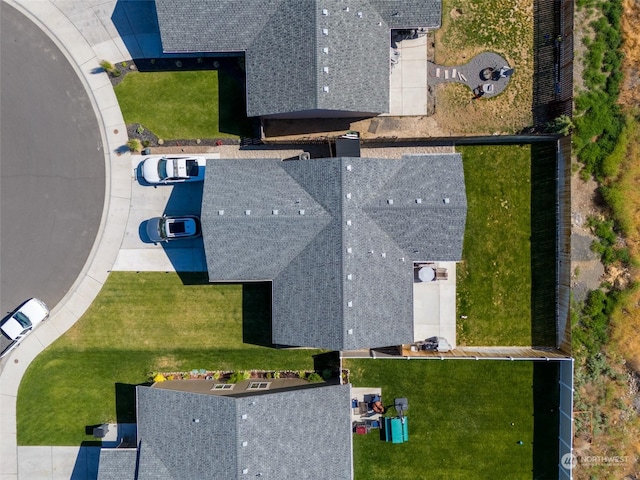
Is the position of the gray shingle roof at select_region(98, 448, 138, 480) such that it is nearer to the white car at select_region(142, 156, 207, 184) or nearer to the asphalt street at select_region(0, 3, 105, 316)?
the asphalt street at select_region(0, 3, 105, 316)

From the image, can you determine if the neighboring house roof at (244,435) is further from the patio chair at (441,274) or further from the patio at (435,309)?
the patio chair at (441,274)

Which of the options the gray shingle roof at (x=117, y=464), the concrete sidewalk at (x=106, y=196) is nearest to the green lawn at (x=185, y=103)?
the concrete sidewalk at (x=106, y=196)

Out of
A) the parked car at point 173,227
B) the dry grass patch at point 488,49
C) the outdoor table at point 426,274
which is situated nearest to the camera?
Answer: the outdoor table at point 426,274

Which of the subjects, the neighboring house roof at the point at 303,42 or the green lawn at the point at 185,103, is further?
the green lawn at the point at 185,103

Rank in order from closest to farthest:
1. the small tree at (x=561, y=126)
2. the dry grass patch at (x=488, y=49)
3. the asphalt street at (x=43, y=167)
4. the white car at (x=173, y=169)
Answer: the small tree at (x=561, y=126) < the white car at (x=173, y=169) < the dry grass patch at (x=488, y=49) < the asphalt street at (x=43, y=167)

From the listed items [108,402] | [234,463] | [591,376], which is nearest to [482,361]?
[591,376]
